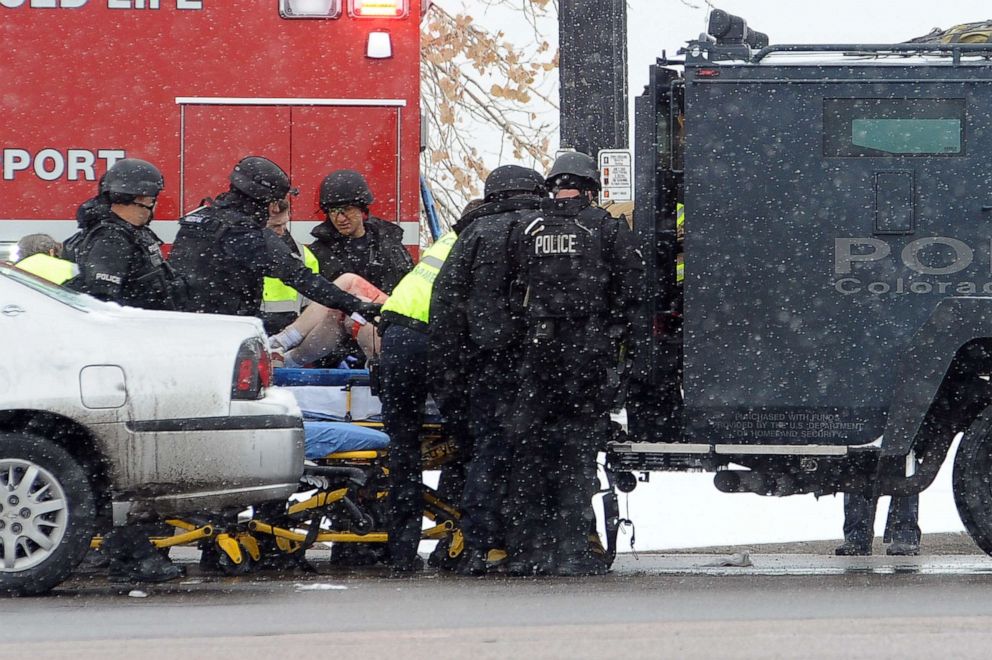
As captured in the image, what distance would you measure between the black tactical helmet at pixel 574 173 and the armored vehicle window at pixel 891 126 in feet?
3.65

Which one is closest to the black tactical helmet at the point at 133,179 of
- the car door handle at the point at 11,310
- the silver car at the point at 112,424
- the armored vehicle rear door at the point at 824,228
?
the silver car at the point at 112,424

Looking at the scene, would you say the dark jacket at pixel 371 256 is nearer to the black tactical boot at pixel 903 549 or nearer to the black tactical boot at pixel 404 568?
the black tactical boot at pixel 404 568

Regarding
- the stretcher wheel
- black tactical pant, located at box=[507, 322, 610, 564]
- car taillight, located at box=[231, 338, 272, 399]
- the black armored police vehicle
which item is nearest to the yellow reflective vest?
the black armored police vehicle

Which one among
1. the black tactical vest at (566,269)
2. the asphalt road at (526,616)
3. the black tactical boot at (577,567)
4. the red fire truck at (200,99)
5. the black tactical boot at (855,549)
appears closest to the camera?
the asphalt road at (526,616)

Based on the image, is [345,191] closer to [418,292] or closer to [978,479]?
[418,292]

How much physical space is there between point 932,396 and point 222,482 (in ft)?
10.6

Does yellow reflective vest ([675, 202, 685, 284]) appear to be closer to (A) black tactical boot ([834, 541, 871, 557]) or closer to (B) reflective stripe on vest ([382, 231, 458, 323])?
(B) reflective stripe on vest ([382, 231, 458, 323])

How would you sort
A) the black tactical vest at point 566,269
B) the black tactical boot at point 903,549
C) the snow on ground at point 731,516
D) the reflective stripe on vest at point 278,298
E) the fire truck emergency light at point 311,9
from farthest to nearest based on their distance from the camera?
the snow on ground at point 731,516 → the black tactical boot at point 903,549 → the fire truck emergency light at point 311,9 → the reflective stripe on vest at point 278,298 → the black tactical vest at point 566,269

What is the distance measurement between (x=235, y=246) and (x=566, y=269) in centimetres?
170

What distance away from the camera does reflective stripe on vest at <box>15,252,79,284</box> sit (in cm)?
895

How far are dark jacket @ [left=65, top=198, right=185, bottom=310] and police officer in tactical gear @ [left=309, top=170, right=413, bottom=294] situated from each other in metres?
1.15

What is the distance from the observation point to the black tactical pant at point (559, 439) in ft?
27.2

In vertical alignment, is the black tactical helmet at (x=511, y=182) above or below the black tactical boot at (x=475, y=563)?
above

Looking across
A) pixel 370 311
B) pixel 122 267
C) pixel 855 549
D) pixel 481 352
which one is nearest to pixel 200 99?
pixel 122 267
